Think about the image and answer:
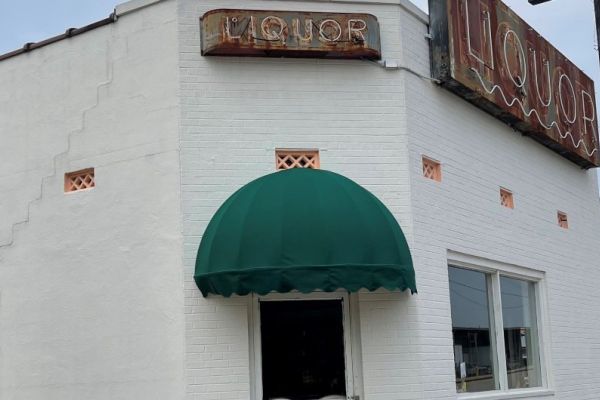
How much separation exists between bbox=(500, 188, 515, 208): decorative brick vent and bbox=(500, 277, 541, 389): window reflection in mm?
1079

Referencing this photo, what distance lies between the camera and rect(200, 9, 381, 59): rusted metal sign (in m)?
10.3

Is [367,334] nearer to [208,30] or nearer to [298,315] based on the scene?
[298,315]

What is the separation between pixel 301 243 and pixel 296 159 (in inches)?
61.7

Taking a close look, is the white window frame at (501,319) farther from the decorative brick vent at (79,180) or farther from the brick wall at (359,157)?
the decorative brick vent at (79,180)

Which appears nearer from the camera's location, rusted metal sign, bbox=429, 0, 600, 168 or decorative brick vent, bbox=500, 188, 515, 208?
rusted metal sign, bbox=429, 0, 600, 168

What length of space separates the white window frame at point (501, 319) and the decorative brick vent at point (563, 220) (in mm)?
1349

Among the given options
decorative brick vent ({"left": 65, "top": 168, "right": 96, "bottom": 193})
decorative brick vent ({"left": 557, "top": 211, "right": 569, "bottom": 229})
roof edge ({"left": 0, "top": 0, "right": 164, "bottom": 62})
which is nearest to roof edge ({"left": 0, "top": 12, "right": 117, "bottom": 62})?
roof edge ({"left": 0, "top": 0, "right": 164, "bottom": 62})

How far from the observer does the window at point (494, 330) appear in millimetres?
11609

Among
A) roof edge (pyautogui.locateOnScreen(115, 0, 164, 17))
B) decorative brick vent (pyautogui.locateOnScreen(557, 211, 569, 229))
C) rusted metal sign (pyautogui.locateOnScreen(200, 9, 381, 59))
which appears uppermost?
roof edge (pyautogui.locateOnScreen(115, 0, 164, 17))

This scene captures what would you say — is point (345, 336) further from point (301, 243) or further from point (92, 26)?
point (92, 26)

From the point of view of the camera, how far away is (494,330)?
488 inches

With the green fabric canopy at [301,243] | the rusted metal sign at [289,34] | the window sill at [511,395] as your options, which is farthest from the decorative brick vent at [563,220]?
the green fabric canopy at [301,243]

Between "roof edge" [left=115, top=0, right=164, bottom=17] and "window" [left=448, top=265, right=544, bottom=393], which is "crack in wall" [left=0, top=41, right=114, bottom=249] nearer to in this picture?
"roof edge" [left=115, top=0, right=164, bottom=17]

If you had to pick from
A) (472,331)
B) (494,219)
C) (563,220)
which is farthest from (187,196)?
(563,220)
